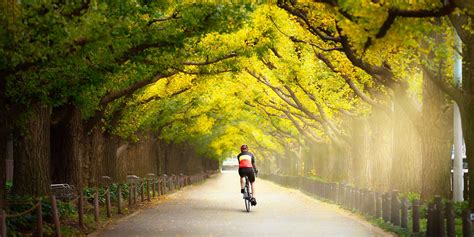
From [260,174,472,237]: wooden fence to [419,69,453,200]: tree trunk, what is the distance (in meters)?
0.84

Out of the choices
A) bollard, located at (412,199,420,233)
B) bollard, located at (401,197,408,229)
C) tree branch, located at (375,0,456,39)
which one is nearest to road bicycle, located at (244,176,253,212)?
bollard, located at (401,197,408,229)

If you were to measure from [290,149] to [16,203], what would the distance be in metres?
54.1

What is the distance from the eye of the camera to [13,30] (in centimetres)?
1239

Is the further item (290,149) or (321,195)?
(290,149)

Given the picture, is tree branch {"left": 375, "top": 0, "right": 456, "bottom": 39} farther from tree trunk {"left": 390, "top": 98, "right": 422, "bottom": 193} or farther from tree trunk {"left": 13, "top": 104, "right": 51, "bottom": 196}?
tree trunk {"left": 390, "top": 98, "right": 422, "bottom": 193}

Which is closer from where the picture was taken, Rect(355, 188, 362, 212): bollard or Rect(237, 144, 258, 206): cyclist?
Rect(355, 188, 362, 212): bollard

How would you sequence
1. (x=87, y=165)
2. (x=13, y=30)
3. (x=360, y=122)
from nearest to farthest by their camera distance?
1. (x=13, y=30)
2. (x=87, y=165)
3. (x=360, y=122)

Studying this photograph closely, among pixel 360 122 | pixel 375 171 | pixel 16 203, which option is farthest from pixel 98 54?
pixel 360 122

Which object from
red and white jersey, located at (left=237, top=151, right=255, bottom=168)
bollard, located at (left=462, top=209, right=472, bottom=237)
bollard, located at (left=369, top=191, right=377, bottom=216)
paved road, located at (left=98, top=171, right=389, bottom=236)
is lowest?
paved road, located at (left=98, top=171, right=389, bottom=236)

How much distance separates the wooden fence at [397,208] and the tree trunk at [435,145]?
842 millimetres

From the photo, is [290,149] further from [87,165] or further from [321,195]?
[87,165]

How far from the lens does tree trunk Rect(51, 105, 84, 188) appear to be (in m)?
22.3

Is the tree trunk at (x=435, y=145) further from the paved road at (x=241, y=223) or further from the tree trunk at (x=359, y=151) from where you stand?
the tree trunk at (x=359, y=151)

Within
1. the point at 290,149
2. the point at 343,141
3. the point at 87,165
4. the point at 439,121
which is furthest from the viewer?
the point at 290,149
